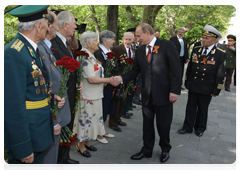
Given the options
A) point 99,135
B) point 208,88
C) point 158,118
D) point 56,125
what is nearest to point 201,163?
point 158,118

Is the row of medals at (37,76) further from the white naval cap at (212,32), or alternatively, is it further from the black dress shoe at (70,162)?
the white naval cap at (212,32)

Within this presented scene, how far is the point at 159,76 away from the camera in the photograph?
3.29m

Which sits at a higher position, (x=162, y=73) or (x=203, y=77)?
(x=162, y=73)

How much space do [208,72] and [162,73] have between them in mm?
1692

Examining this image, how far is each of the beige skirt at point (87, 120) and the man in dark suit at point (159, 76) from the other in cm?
84

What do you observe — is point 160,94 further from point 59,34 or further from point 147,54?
point 59,34

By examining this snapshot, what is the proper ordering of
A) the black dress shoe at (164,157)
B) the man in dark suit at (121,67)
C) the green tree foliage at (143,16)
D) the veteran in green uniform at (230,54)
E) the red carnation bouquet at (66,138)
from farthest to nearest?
the green tree foliage at (143,16) → the veteran in green uniform at (230,54) → the man in dark suit at (121,67) → the black dress shoe at (164,157) → the red carnation bouquet at (66,138)

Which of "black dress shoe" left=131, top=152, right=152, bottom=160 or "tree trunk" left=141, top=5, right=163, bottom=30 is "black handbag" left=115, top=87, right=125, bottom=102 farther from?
"tree trunk" left=141, top=5, right=163, bottom=30

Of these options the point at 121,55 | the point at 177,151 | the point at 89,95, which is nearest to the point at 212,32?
the point at 121,55

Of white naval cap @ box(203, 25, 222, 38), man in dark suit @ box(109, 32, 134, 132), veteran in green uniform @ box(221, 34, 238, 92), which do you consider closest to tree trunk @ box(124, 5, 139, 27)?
veteran in green uniform @ box(221, 34, 238, 92)

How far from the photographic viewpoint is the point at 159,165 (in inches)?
134

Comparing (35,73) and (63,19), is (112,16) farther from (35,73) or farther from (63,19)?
(35,73)

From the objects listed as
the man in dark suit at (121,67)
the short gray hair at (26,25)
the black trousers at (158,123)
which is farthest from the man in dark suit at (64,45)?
the man in dark suit at (121,67)

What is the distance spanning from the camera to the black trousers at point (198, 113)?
15.3 feet
